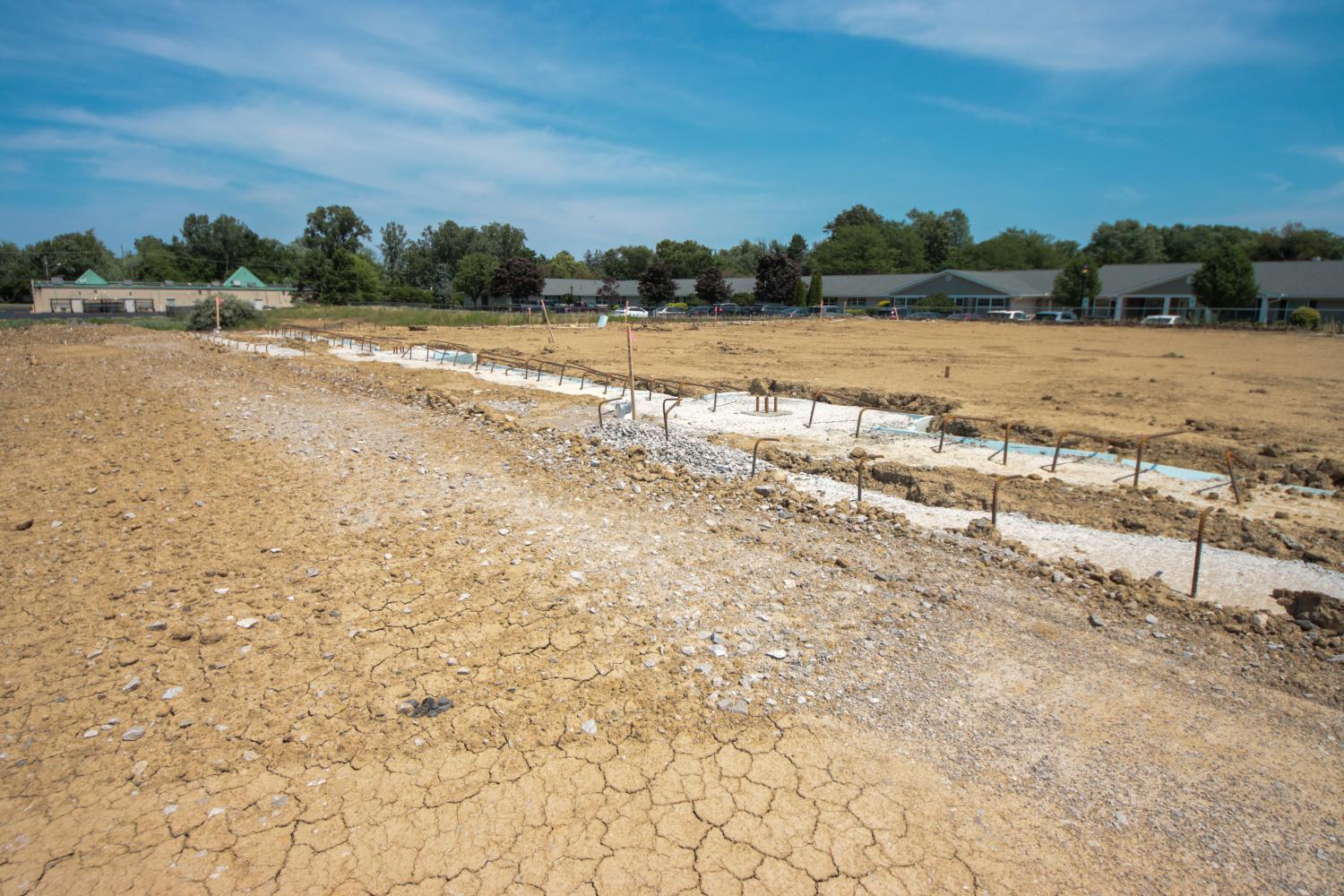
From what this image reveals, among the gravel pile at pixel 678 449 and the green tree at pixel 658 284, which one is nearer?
the gravel pile at pixel 678 449

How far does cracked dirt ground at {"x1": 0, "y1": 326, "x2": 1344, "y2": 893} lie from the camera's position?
10.7 ft

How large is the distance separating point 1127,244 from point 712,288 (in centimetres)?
5591

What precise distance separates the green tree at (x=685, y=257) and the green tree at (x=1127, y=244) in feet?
160

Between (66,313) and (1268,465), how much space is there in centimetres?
6363

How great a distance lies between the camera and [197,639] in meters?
4.95

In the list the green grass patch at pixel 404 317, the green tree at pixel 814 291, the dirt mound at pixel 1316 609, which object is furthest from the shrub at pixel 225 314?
the green tree at pixel 814 291

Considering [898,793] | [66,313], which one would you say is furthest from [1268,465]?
[66,313]

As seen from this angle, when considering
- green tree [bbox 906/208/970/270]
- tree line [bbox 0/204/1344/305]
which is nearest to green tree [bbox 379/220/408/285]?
tree line [bbox 0/204/1344/305]

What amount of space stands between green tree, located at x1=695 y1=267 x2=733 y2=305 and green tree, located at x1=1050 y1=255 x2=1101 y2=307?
3058 cm

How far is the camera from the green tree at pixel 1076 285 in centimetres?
5700

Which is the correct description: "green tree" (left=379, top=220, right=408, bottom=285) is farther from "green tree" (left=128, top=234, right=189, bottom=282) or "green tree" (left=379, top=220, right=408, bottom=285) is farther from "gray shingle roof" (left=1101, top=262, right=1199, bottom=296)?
"gray shingle roof" (left=1101, top=262, right=1199, bottom=296)

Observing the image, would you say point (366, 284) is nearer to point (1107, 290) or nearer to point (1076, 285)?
point (1076, 285)

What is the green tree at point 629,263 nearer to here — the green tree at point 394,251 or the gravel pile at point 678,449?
the green tree at point 394,251

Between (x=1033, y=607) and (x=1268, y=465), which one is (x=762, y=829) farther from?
(x=1268, y=465)
